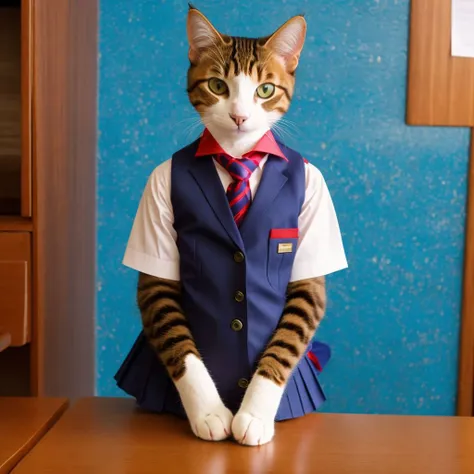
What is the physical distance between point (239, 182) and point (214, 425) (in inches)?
13.7

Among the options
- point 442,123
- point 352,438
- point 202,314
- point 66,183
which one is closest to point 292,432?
point 352,438

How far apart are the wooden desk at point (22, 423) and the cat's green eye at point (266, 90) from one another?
577 millimetres

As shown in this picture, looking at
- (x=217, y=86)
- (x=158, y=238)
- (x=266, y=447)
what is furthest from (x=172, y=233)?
(x=266, y=447)

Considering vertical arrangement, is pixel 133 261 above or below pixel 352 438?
above

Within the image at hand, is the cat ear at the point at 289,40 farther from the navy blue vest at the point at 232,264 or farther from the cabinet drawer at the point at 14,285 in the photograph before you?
the cabinet drawer at the point at 14,285

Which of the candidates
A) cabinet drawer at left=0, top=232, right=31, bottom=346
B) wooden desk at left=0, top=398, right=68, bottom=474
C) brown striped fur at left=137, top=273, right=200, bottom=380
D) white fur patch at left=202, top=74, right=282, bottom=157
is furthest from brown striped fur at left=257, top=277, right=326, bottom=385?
cabinet drawer at left=0, top=232, right=31, bottom=346

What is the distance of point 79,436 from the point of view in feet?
3.14

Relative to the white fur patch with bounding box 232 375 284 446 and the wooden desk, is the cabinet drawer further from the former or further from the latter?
the white fur patch with bounding box 232 375 284 446

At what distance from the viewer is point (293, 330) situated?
3.27ft

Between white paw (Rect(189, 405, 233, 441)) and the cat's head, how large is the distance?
0.40 m

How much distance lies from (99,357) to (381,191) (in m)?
0.75

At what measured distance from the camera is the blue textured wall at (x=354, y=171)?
4.85ft

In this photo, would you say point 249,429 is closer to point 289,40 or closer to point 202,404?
Result: point 202,404

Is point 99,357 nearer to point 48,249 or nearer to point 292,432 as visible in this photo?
point 48,249
